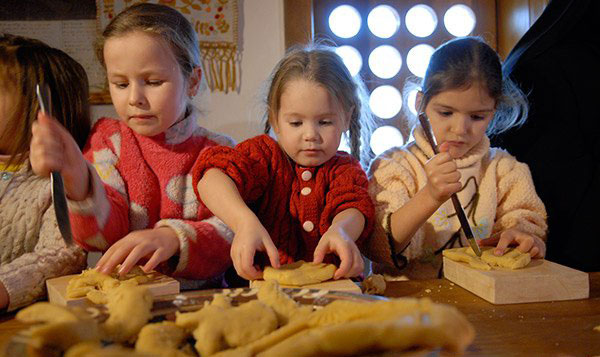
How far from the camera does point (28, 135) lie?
1.18 meters

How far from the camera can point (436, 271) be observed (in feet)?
4.17

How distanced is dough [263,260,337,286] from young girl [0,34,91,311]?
0.45 metres

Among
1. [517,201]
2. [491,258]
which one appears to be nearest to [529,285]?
[491,258]

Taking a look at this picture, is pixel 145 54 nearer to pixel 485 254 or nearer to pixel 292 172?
pixel 292 172

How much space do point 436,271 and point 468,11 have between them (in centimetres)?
125

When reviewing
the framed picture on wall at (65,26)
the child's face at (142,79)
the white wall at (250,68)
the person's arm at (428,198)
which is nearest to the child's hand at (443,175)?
the person's arm at (428,198)

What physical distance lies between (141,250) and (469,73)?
2.69ft

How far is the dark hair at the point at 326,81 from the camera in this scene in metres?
1.13

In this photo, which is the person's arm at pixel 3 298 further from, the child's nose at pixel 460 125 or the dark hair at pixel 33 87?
the child's nose at pixel 460 125

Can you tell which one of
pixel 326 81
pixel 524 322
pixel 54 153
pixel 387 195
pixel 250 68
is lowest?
pixel 524 322

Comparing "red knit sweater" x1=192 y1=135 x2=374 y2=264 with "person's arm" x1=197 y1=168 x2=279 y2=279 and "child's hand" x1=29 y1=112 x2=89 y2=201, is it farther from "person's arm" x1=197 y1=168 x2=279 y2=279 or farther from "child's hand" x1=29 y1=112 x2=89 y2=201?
"child's hand" x1=29 y1=112 x2=89 y2=201

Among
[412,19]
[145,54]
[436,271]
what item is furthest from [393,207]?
[412,19]

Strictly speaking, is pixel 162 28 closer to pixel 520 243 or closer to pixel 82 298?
pixel 82 298

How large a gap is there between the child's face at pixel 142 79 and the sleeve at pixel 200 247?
9.5 inches
